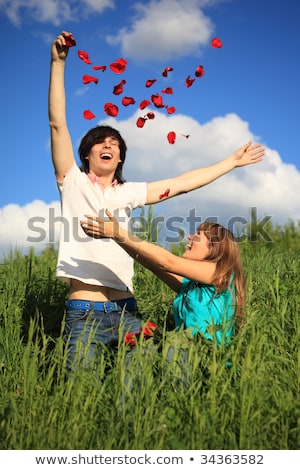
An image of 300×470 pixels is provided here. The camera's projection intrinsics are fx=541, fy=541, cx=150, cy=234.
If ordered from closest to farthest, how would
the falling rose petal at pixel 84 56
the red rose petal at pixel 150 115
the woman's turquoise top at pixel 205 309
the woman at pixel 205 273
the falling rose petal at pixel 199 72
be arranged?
1. the woman at pixel 205 273
2. the woman's turquoise top at pixel 205 309
3. the falling rose petal at pixel 84 56
4. the falling rose petal at pixel 199 72
5. the red rose petal at pixel 150 115

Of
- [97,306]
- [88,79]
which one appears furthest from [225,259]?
[88,79]

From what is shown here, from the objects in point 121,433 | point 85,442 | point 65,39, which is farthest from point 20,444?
point 65,39

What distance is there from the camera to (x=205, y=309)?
11.9 feet

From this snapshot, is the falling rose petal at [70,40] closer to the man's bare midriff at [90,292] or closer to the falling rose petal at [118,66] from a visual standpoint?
the falling rose petal at [118,66]

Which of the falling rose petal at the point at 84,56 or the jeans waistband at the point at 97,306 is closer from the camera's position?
the jeans waistband at the point at 97,306

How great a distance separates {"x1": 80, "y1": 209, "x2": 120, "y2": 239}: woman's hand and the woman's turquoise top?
771mm

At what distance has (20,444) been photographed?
8.99 ft

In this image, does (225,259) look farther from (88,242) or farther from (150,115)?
(150,115)

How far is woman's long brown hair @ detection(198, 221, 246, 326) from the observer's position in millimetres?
3678

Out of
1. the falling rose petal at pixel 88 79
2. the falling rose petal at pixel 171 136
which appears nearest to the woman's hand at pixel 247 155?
the falling rose petal at pixel 171 136

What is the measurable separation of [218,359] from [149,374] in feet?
1.87

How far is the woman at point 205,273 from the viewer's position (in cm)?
342

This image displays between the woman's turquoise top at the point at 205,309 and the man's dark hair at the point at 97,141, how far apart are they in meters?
1.04

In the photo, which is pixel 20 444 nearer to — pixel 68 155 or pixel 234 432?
pixel 234 432
